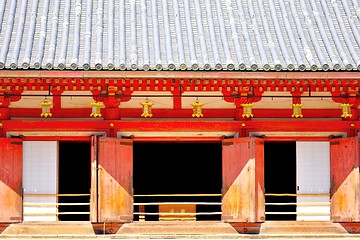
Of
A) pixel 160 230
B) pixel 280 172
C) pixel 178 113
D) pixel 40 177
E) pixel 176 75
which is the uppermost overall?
pixel 176 75

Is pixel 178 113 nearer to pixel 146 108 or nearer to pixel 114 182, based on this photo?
pixel 146 108

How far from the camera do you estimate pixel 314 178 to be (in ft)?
50.6

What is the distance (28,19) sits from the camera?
15.7 m

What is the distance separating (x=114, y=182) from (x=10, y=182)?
1.92 m

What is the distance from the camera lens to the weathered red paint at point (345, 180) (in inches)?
574

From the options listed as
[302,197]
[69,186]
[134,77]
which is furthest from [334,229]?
[69,186]

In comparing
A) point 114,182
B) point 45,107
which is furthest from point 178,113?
point 45,107

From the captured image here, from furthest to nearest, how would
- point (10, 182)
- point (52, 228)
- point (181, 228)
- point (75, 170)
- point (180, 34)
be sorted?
point (75, 170), point (180, 34), point (181, 228), point (52, 228), point (10, 182)

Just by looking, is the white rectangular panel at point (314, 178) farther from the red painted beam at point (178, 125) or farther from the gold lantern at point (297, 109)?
the gold lantern at point (297, 109)

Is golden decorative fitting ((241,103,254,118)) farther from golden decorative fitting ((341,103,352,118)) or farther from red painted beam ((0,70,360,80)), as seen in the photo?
golden decorative fitting ((341,103,352,118))

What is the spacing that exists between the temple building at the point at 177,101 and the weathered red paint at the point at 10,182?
2 centimetres

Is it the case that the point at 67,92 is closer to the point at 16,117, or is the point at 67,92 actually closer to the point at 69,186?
the point at 16,117

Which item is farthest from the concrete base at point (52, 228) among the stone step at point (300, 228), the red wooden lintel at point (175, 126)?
the stone step at point (300, 228)

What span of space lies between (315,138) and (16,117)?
5753 mm
